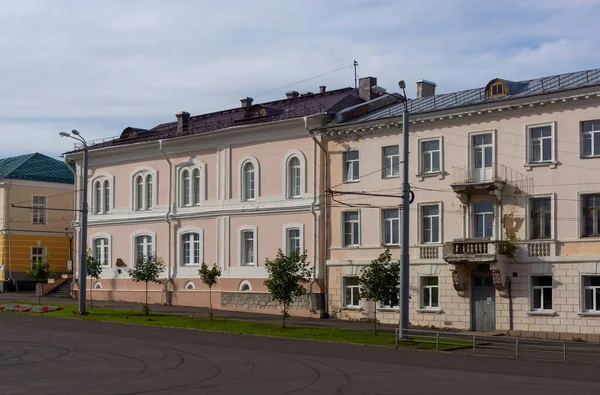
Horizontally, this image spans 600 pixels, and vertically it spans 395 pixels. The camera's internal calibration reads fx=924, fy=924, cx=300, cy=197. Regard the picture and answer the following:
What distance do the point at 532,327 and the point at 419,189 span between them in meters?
8.83

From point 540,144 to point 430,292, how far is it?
904 cm

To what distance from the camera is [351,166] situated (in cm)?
4856

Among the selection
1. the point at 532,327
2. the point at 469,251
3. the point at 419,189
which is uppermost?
the point at 419,189

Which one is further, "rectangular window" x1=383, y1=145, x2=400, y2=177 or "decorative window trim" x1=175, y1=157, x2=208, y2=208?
"decorative window trim" x1=175, y1=157, x2=208, y2=208

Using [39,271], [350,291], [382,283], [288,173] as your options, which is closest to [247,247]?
[288,173]

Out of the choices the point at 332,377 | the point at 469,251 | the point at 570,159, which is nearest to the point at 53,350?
the point at 332,377

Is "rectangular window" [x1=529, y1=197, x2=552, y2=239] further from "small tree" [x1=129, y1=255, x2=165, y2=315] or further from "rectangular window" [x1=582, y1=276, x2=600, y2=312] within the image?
"small tree" [x1=129, y1=255, x2=165, y2=315]

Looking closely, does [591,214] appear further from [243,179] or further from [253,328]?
[243,179]

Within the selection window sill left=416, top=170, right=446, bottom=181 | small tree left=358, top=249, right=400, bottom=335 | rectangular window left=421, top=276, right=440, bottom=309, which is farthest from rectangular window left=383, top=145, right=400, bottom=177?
small tree left=358, top=249, right=400, bottom=335

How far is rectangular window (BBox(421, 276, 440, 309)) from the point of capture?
44.5 m

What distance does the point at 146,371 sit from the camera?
2495 cm

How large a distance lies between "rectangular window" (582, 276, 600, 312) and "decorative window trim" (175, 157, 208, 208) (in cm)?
2450

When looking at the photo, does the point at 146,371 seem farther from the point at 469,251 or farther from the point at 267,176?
the point at 267,176

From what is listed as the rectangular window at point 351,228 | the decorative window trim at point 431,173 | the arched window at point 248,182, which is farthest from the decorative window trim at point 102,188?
the decorative window trim at point 431,173
